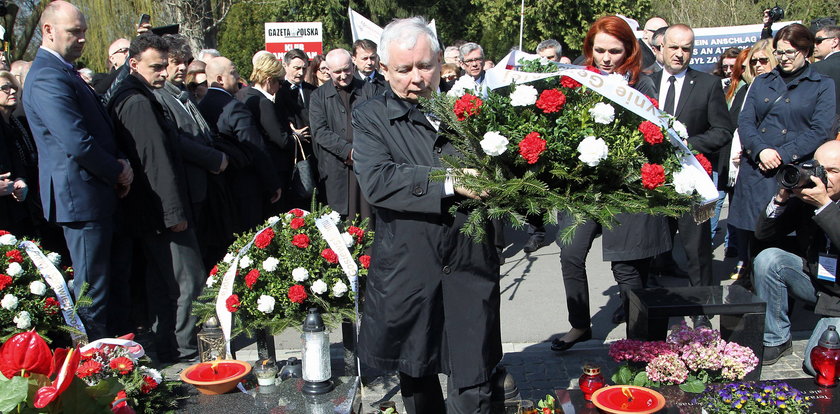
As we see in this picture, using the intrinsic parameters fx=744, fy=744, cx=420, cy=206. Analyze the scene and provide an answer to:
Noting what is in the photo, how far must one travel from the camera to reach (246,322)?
4.32m

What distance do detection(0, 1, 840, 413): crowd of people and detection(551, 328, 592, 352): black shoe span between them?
42 mm

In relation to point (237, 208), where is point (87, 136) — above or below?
above

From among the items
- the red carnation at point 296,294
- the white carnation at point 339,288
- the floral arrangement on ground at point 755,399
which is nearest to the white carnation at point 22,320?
the red carnation at point 296,294

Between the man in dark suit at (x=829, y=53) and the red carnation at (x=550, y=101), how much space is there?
5.41 metres

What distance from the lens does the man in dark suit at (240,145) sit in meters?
6.11

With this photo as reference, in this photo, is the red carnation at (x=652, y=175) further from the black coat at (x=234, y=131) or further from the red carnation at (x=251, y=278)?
the black coat at (x=234, y=131)

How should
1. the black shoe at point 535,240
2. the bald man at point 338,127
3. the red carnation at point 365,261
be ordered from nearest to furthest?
the black shoe at point 535,240 → the red carnation at point 365,261 → the bald man at point 338,127

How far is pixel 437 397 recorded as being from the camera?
11.2 ft

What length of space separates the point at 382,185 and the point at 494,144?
0.55 m

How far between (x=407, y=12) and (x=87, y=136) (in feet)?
95.0

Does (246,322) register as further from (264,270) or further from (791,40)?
(791,40)

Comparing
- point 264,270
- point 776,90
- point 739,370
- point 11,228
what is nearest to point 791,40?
point 776,90

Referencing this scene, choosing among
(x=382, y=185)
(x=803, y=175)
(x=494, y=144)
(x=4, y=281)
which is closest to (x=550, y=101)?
(x=494, y=144)

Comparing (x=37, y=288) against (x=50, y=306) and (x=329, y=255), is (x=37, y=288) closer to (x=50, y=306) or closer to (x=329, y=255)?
(x=50, y=306)
